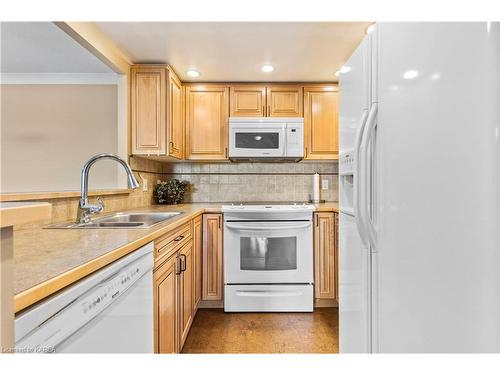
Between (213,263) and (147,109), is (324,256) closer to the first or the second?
(213,263)

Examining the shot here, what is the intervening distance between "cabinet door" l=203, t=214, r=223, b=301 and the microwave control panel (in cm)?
99

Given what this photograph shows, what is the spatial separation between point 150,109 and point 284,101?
130 centimetres

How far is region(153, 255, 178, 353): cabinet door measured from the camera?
128cm

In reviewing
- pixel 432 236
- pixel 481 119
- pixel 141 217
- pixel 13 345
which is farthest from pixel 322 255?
pixel 13 345

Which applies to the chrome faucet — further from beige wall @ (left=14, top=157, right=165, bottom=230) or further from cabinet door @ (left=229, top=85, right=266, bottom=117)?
cabinet door @ (left=229, top=85, right=266, bottom=117)

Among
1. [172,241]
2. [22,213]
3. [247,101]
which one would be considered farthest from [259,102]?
[22,213]

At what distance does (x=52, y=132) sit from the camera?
3.13m

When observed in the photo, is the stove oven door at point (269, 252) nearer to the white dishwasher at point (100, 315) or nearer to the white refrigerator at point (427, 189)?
the white refrigerator at point (427, 189)

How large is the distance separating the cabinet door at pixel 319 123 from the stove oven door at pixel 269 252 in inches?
33.2

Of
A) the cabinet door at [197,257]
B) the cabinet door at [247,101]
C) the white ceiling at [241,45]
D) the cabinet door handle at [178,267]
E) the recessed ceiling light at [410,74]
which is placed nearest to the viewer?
the recessed ceiling light at [410,74]

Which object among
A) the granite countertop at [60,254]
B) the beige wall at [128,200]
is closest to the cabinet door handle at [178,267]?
the granite countertop at [60,254]

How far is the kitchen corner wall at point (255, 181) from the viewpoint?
10.5 feet

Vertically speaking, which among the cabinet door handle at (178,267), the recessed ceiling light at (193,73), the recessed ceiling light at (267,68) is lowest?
the cabinet door handle at (178,267)
